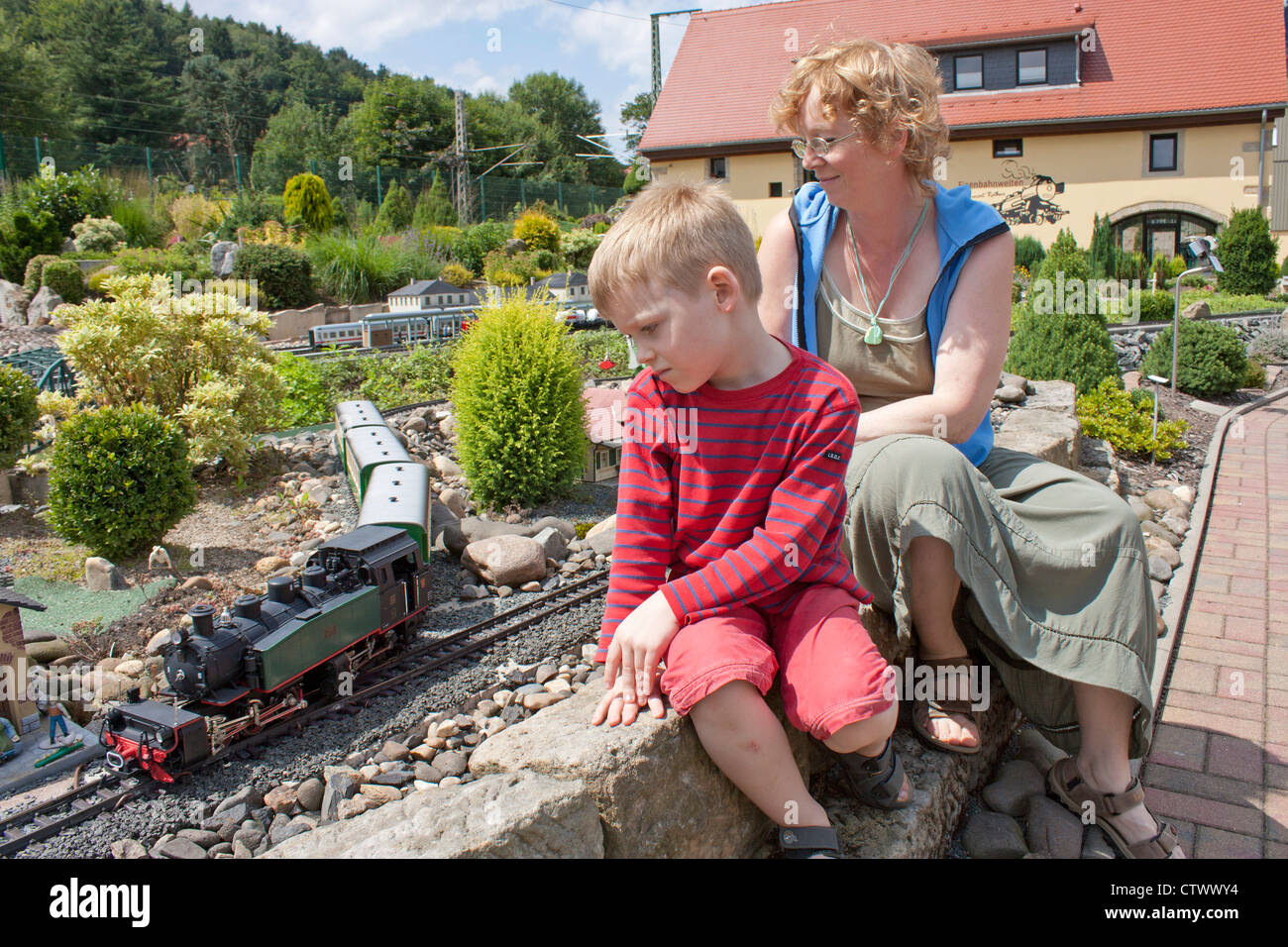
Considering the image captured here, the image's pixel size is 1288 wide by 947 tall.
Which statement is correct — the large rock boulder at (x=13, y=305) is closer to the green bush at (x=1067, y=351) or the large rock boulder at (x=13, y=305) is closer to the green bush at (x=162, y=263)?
the green bush at (x=162, y=263)

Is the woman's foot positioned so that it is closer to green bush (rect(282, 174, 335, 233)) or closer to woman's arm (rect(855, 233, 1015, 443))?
woman's arm (rect(855, 233, 1015, 443))

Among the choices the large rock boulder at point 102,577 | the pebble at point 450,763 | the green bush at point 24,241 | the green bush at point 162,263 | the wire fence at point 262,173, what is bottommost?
the pebble at point 450,763

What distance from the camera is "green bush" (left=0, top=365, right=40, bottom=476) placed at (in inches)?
322

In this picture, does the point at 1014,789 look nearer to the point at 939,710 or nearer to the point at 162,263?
the point at 939,710

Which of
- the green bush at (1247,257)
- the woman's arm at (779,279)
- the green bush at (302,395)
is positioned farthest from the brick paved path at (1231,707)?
the green bush at (1247,257)

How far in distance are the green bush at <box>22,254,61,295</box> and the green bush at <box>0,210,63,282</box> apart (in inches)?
35.1

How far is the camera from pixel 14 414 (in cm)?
825

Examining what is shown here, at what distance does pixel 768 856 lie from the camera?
222cm

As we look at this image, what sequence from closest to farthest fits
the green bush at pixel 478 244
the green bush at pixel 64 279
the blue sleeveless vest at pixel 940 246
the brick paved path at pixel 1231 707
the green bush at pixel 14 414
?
the blue sleeveless vest at pixel 940 246 < the brick paved path at pixel 1231 707 < the green bush at pixel 14 414 < the green bush at pixel 64 279 < the green bush at pixel 478 244

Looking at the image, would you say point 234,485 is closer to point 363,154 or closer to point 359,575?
point 359,575

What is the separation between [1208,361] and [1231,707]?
8.86 meters

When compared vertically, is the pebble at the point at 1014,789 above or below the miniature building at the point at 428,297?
below

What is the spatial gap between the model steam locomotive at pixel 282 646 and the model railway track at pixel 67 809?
0.33 ft

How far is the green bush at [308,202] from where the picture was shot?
24625 millimetres
